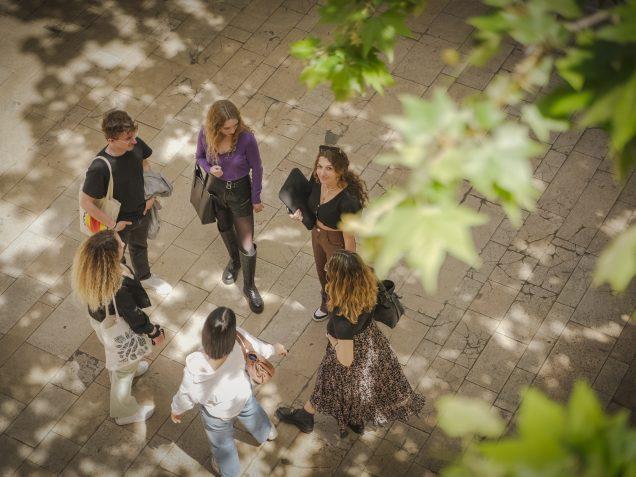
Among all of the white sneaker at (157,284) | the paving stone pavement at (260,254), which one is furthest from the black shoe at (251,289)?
the white sneaker at (157,284)

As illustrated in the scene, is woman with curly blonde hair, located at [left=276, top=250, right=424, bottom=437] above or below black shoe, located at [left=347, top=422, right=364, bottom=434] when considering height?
above

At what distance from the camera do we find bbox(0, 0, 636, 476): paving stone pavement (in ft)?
20.5

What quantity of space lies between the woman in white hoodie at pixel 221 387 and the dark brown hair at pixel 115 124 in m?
1.75

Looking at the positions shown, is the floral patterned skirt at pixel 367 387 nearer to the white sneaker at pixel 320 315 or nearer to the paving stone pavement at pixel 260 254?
the paving stone pavement at pixel 260 254

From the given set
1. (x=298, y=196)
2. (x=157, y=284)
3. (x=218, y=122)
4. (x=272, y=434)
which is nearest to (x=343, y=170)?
(x=298, y=196)

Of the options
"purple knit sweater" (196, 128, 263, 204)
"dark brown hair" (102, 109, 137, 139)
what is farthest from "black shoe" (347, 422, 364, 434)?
"dark brown hair" (102, 109, 137, 139)

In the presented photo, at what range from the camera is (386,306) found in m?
5.42

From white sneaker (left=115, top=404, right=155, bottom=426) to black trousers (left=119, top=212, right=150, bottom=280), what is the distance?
4.05ft

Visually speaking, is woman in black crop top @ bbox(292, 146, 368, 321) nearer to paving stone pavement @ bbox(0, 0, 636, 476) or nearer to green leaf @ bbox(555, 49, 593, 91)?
paving stone pavement @ bbox(0, 0, 636, 476)

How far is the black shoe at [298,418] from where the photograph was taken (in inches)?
242

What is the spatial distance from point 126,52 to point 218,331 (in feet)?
17.9

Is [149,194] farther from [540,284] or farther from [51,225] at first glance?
[540,284]

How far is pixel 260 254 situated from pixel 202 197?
45.0 inches

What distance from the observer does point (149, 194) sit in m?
6.29
